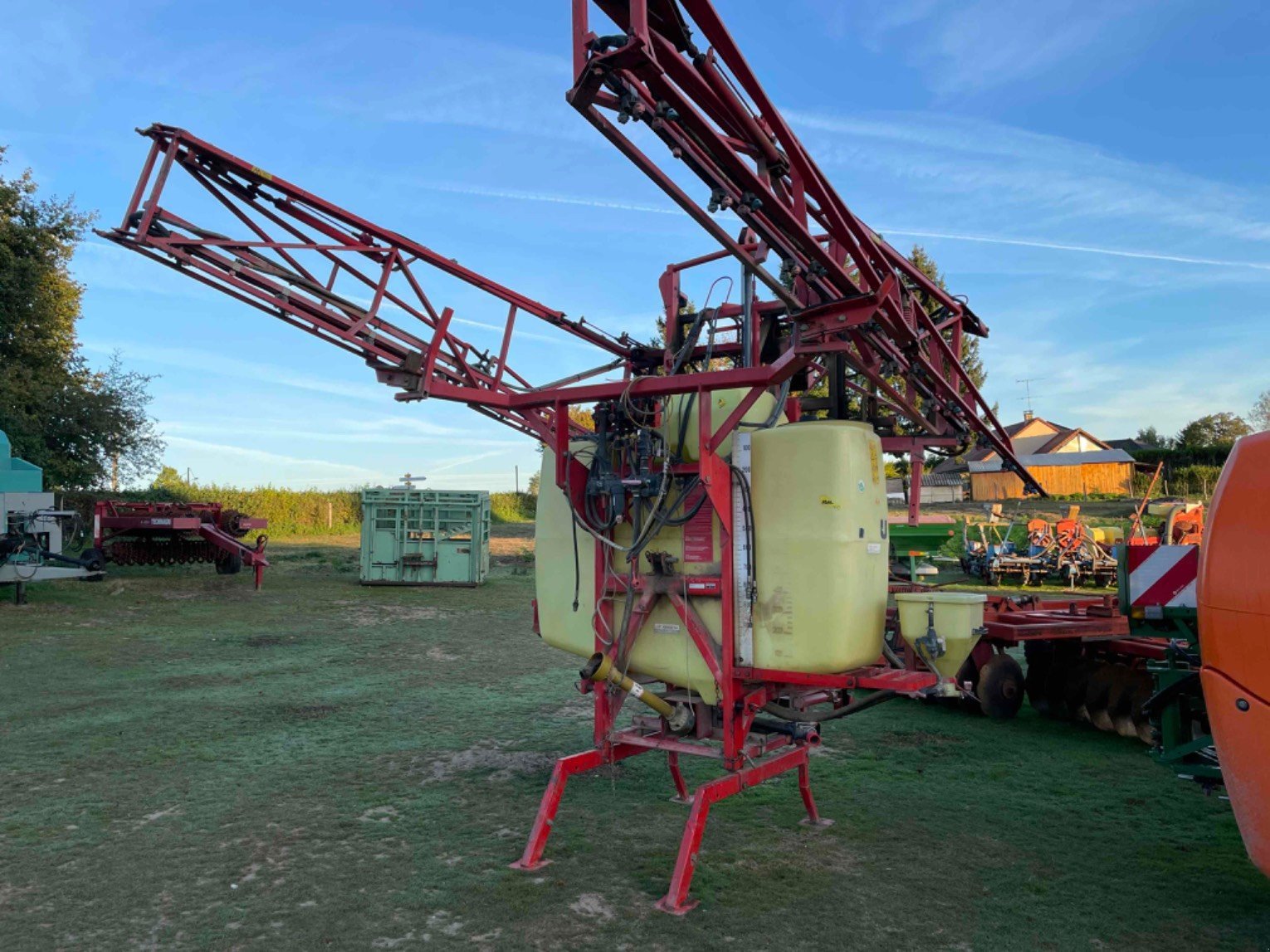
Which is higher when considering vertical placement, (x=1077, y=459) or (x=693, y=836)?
(x=1077, y=459)

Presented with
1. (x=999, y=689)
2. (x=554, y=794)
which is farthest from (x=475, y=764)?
(x=999, y=689)

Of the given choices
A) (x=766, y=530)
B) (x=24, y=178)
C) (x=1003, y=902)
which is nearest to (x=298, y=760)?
(x=766, y=530)

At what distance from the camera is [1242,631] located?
3.11m

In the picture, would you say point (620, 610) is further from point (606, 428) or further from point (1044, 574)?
point (1044, 574)

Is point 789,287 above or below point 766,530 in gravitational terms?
above

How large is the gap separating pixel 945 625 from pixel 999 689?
12.2 feet

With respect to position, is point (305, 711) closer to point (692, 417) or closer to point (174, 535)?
point (692, 417)

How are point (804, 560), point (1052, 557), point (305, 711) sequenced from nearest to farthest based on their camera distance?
point (804, 560)
point (305, 711)
point (1052, 557)

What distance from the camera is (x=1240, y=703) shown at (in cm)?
314

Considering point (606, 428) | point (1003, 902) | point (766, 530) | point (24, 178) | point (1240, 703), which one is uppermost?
point (24, 178)

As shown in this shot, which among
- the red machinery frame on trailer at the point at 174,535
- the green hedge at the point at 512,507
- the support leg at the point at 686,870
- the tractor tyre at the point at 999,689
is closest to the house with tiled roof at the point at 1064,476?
the green hedge at the point at 512,507

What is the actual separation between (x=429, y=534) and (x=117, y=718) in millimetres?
11182

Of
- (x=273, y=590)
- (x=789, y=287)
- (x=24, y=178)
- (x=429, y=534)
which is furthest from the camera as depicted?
(x=24, y=178)

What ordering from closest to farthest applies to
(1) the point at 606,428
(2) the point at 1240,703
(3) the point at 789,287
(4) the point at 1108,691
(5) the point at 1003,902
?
(2) the point at 1240,703
(5) the point at 1003,902
(1) the point at 606,428
(3) the point at 789,287
(4) the point at 1108,691
